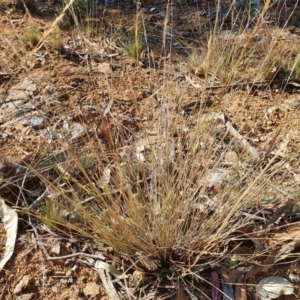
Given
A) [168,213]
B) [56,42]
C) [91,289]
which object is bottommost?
[91,289]

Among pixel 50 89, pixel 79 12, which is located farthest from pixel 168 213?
pixel 79 12

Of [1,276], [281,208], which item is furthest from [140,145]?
[1,276]

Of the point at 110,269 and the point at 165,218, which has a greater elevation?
the point at 165,218

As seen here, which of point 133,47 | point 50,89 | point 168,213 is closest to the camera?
point 168,213

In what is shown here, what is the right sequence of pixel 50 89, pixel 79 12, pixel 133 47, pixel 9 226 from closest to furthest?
1. pixel 9 226
2. pixel 50 89
3. pixel 133 47
4. pixel 79 12

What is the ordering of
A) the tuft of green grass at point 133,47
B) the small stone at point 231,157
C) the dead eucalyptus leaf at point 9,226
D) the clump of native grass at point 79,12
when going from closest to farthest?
the dead eucalyptus leaf at point 9,226
the small stone at point 231,157
the tuft of green grass at point 133,47
the clump of native grass at point 79,12

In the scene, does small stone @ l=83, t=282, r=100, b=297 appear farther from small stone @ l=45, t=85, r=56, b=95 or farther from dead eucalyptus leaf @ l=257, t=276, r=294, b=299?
small stone @ l=45, t=85, r=56, b=95

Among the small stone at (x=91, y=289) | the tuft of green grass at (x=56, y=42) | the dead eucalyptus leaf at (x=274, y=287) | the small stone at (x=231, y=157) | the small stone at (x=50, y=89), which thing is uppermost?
the tuft of green grass at (x=56, y=42)

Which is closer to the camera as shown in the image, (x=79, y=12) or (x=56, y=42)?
(x=56, y=42)

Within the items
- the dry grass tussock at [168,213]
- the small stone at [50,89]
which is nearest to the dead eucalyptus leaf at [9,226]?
the dry grass tussock at [168,213]

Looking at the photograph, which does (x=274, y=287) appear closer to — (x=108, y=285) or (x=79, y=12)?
(x=108, y=285)

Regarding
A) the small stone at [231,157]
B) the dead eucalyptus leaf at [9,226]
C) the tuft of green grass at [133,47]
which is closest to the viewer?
the dead eucalyptus leaf at [9,226]

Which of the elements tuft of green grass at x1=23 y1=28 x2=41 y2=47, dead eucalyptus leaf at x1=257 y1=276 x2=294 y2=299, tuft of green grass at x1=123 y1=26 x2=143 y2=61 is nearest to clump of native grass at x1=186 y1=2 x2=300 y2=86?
tuft of green grass at x1=123 y1=26 x2=143 y2=61

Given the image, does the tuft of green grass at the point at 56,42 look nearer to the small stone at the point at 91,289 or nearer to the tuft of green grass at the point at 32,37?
the tuft of green grass at the point at 32,37
